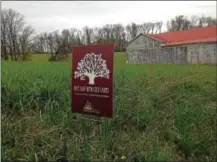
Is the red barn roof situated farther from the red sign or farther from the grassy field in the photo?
the red sign

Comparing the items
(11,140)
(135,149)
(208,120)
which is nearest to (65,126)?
(11,140)

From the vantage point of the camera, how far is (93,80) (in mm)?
3875

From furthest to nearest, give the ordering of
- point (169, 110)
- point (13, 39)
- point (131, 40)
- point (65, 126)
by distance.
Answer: point (131, 40) → point (13, 39) → point (169, 110) → point (65, 126)

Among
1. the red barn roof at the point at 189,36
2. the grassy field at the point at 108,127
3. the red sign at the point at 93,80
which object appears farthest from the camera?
the red barn roof at the point at 189,36

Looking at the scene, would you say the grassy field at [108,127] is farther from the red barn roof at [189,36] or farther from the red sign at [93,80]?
the red barn roof at [189,36]

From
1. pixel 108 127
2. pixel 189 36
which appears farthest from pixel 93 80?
pixel 189 36

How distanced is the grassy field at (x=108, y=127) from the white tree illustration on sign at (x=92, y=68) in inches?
27.5

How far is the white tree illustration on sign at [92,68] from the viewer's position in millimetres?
3820

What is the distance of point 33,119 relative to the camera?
4.27 metres

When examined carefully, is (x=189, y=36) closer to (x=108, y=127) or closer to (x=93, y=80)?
(x=108, y=127)

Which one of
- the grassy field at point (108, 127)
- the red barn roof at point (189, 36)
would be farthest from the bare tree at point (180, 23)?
the grassy field at point (108, 127)

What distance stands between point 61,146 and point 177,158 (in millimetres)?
1380

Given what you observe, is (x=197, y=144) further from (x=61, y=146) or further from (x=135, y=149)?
(x=61, y=146)

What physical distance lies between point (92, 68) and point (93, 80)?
155 millimetres
